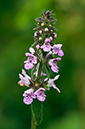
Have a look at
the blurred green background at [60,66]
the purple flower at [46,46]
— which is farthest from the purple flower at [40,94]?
the blurred green background at [60,66]

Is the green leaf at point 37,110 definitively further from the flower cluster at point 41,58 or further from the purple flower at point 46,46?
the purple flower at point 46,46

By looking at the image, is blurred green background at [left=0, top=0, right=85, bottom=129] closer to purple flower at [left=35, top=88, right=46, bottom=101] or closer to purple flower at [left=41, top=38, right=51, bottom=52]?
purple flower at [left=35, top=88, right=46, bottom=101]

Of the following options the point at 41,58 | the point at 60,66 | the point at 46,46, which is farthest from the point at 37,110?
the point at 60,66

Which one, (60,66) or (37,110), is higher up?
(60,66)

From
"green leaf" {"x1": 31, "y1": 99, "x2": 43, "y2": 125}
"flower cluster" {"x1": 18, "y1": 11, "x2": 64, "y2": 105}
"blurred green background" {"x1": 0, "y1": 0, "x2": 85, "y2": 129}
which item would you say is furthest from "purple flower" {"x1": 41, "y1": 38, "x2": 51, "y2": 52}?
"blurred green background" {"x1": 0, "y1": 0, "x2": 85, "y2": 129}

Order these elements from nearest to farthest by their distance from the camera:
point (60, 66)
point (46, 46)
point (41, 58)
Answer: point (46, 46) < point (41, 58) < point (60, 66)

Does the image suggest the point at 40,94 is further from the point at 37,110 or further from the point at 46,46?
the point at 46,46
